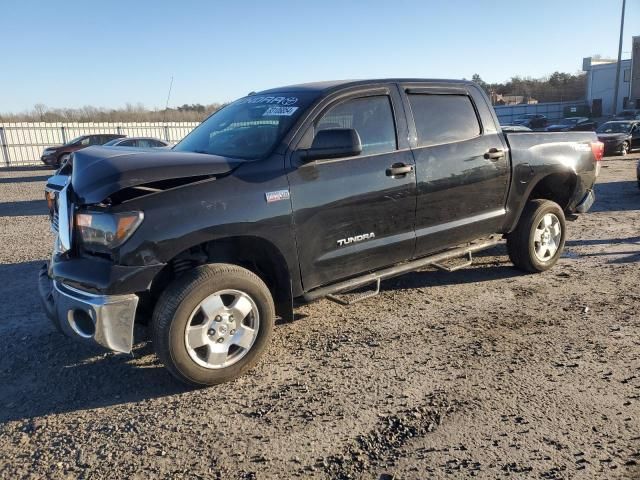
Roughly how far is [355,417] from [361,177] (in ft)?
6.01

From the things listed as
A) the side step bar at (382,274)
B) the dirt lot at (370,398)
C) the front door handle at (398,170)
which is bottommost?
the dirt lot at (370,398)

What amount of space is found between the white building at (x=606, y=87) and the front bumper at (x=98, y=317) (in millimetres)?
63066

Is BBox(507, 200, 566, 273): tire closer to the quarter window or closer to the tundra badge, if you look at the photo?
the quarter window

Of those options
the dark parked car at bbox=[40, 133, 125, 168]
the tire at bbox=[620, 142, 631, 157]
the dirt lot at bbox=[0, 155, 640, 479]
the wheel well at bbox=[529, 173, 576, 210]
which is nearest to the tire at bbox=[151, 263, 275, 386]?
the dirt lot at bbox=[0, 155, 640, 479]

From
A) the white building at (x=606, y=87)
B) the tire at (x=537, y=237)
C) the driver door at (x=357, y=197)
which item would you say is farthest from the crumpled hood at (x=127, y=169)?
the white building at (x=606, y=87)

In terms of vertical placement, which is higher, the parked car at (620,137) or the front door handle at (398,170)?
the parked car at (620,137)

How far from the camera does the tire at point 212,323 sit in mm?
3246

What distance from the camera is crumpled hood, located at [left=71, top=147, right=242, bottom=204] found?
3137 millimetres

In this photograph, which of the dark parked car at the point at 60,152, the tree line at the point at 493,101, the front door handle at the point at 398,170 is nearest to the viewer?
the front door handle at the point at 398,170

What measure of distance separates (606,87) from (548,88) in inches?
676

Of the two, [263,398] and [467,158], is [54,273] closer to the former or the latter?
[263,398]

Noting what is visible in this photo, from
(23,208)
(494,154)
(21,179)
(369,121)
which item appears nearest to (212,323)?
(369,121)

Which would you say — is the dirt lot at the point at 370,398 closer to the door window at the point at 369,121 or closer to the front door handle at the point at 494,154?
the front door handle at the point at 494,154

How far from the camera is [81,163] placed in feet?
11.3
